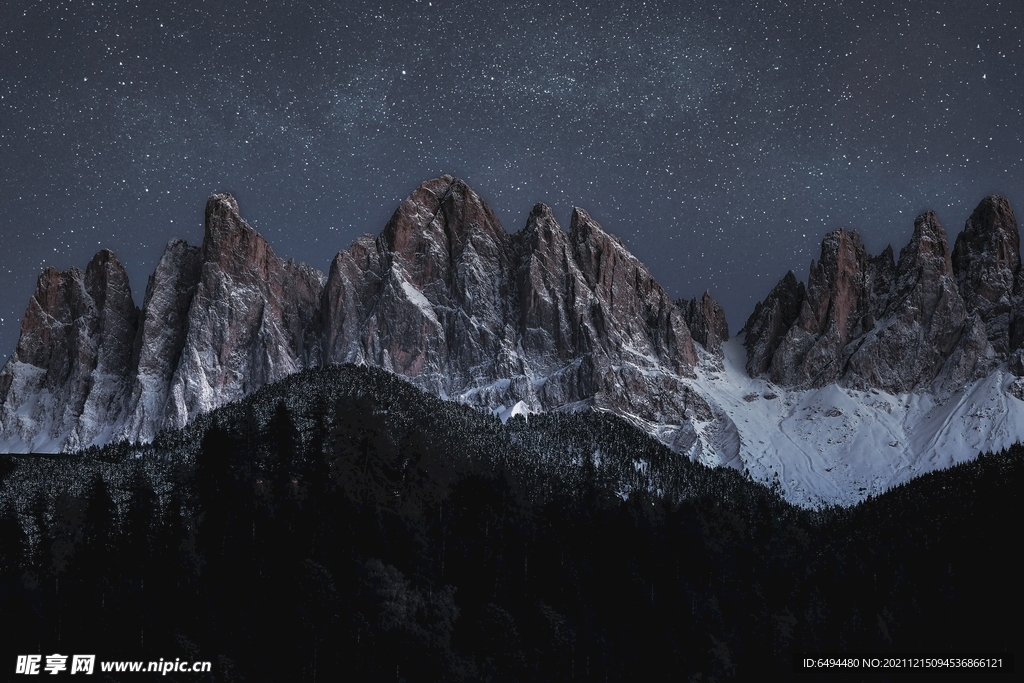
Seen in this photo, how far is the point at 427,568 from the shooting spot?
133 metres

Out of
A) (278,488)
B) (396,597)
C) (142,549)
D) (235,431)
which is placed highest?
(235,431)

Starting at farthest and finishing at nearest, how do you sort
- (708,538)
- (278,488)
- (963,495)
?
(963,495)
(708,538)
(278,488)

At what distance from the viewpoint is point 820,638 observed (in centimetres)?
13100

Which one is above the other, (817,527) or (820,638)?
(817,527)

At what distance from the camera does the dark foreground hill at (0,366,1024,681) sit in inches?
4631

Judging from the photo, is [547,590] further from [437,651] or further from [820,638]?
[820,638]

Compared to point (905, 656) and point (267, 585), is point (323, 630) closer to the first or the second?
point (267, 585)

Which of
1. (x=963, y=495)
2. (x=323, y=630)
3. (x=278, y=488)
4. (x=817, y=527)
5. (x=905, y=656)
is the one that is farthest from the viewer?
(x=817, y=527)

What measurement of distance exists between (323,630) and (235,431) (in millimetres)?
51427

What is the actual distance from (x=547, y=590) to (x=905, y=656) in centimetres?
4447

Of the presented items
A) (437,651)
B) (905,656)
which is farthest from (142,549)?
(905,656)

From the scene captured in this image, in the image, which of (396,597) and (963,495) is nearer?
(396,597)

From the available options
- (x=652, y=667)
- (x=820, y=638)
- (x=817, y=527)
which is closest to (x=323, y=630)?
(x=652, y=667)

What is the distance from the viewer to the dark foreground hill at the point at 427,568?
386 ft
